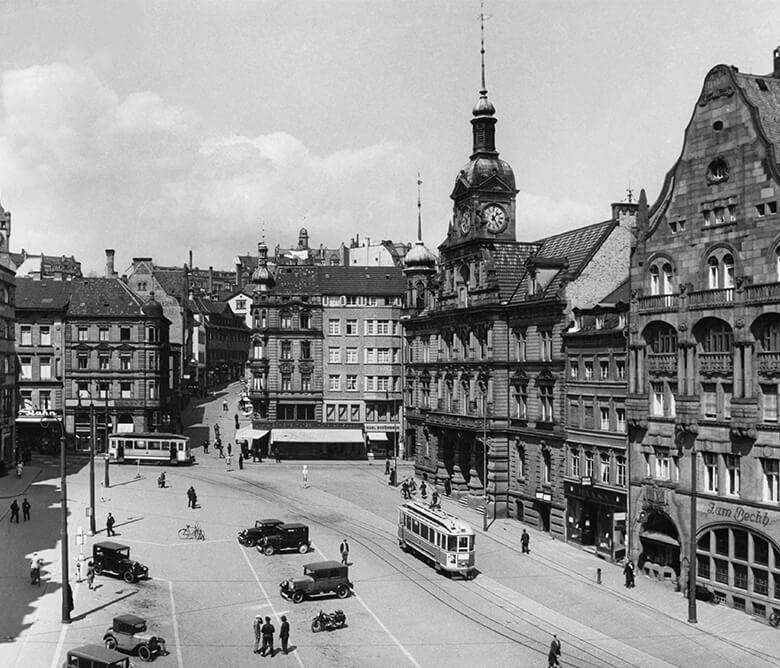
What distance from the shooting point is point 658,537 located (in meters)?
51.5

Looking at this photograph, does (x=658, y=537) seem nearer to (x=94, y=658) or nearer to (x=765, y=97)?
(x=765, y=97)

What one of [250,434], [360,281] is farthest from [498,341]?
[250,434]

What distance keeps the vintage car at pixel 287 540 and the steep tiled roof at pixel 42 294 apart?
54319 mm

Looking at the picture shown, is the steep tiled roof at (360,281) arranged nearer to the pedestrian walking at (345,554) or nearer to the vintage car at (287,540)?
the vintage car at (287,540)

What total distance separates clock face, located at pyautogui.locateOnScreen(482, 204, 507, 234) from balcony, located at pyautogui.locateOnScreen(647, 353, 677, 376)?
80.9ft

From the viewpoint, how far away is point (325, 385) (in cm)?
10306

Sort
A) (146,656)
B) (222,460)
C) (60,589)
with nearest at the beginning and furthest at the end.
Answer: (146,656) < (60,589) < (222,460)

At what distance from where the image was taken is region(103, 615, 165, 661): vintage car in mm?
36250

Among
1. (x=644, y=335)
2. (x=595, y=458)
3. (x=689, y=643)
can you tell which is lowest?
(x=689, y=643)

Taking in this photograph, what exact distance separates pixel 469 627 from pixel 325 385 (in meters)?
62.3

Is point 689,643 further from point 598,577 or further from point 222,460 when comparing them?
point 222,460


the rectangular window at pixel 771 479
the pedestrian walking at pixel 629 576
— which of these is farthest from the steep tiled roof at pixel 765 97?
the pedestrian walking at pixel 629 576

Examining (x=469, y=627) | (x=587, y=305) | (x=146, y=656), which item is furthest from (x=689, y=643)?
(x=587, y=305)

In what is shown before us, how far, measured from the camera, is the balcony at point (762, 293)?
44.6 m
